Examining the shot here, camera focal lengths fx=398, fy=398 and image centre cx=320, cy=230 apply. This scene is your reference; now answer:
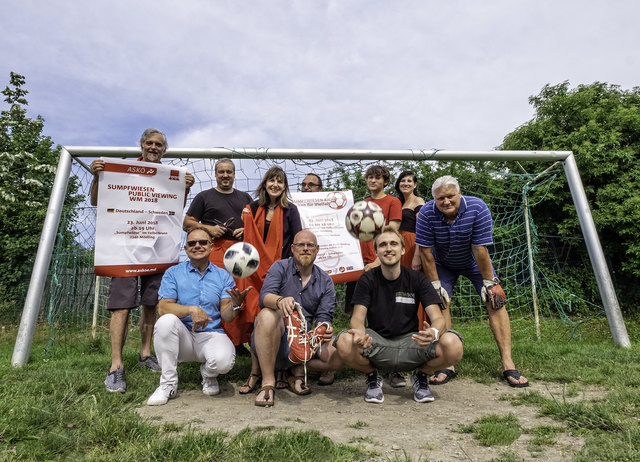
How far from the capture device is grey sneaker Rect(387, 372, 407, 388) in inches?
134

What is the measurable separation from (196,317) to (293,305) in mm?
757

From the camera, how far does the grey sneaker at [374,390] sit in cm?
300

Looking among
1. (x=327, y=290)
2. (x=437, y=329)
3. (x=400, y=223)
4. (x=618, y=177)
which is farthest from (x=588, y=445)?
(x=618, y=177)

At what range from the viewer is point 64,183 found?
455 centimetres

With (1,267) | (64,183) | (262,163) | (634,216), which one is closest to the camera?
(64,183)

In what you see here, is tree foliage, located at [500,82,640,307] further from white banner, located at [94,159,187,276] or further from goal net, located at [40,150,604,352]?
white banner, located at [94,159,187,276]

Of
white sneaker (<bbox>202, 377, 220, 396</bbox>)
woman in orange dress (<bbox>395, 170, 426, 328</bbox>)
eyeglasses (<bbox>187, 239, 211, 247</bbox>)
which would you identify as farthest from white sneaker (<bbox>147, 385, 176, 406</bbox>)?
woman in orange dress (<bbox>395, 170, 426, 328</bbox>)

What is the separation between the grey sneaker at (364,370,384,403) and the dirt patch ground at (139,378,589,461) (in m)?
0.06

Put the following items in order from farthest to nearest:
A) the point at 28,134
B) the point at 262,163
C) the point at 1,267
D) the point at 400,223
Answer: the point at 28,134 < the point at 1,267 < the point at 262,163 < the point at 400,223

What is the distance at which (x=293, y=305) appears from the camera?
2861 mm

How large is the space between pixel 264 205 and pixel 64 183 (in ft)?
8.55

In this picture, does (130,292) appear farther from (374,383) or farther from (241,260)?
(374,383)

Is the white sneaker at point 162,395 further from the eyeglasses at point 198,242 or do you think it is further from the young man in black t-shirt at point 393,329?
the young man in black t-shirt at point 393,329

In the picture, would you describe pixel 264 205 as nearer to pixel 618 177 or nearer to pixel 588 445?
pixel 588 445
